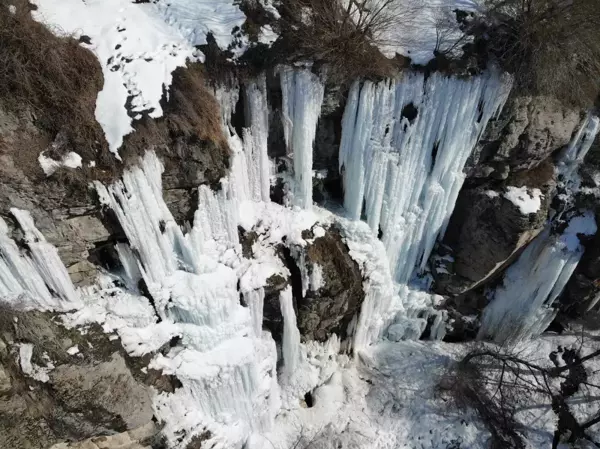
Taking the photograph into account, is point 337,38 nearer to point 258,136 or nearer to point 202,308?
point 258,136

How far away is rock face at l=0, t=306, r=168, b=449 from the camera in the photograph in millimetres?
6957

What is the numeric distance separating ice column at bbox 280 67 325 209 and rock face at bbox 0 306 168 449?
15.7ft

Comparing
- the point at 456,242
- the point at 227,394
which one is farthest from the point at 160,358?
the point at 456,242

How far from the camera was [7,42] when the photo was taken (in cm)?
625

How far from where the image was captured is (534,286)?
11.0m

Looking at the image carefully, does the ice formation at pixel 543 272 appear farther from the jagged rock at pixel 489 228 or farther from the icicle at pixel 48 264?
the icicle at pixel 48 264

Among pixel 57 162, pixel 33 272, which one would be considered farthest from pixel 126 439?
pixel 57 162

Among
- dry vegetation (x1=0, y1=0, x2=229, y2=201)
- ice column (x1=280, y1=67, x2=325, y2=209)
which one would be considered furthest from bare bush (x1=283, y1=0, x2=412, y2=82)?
dry vegetation (x1=0, y1=0, x2=229, y2=201)

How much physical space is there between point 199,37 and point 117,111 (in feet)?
6.77

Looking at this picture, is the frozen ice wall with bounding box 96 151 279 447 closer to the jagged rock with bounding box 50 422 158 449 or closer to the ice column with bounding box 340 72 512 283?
the jagged rock with bounding box 50 422 158 449

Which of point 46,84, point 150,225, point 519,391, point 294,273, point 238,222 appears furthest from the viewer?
point 519,391

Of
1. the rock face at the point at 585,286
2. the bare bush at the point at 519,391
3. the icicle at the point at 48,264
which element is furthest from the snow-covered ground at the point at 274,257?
the rock face at the point at 585,286

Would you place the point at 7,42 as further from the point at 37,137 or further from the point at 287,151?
the point at 287,151

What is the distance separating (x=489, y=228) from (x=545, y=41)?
4.07 m
